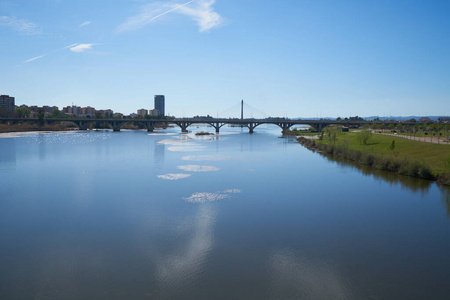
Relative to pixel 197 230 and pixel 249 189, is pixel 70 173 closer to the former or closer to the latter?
pixel 249 189

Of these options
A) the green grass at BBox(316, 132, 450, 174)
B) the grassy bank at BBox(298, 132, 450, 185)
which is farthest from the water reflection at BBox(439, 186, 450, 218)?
the green grass at BBox(316, 132, 450, 174)

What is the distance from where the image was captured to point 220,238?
15.0 metres

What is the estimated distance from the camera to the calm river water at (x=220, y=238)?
36.1 feet

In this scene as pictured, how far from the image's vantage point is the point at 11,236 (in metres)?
15.0

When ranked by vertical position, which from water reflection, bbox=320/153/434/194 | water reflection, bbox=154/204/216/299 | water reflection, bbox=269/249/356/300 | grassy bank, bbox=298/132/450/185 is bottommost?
water reflection, bbox=269/249/356/300

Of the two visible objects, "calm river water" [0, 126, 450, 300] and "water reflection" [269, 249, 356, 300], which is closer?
"water reflection" [269, 249, 356, 300]

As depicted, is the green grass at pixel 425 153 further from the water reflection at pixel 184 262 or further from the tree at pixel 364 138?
the water reflection at pixel 184 262

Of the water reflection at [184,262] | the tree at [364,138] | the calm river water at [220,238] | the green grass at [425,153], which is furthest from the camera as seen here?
the tree at [364,138]

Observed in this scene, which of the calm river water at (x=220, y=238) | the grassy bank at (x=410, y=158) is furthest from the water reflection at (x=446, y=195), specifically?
the grassy bank at (x=410, y=158)

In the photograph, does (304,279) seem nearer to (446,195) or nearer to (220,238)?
(220,238)

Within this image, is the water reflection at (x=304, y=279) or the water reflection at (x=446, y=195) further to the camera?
the water reflection at (x=446, y=195)

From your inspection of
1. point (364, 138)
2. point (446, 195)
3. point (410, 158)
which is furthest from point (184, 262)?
point (364, 138)

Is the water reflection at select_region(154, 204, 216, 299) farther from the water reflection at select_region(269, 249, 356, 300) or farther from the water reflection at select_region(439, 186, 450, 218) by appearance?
the water reflection at select_region(439, 186, 450, 218)

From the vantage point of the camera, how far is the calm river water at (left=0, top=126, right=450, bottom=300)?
36.1 ft
